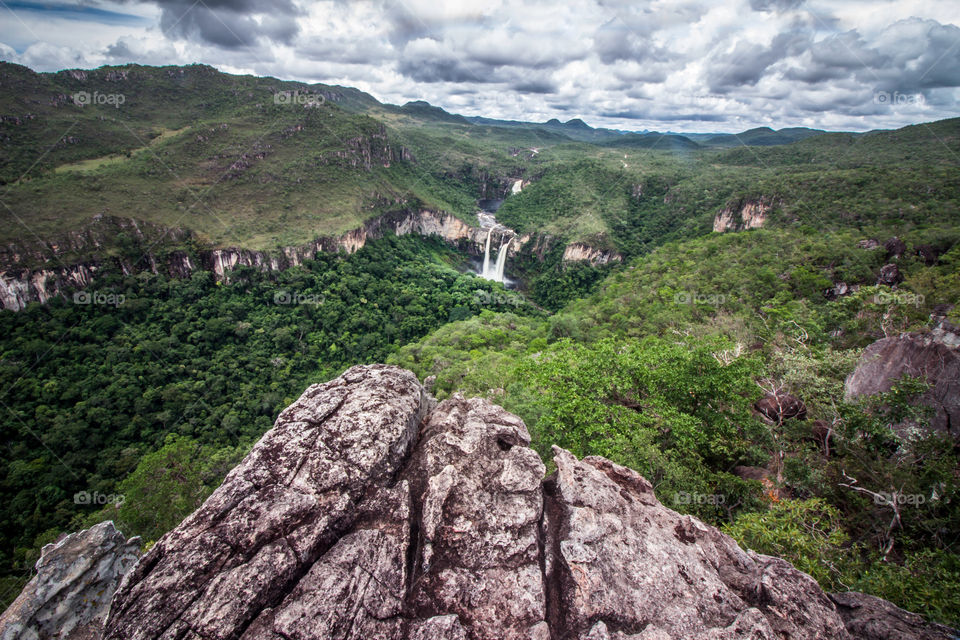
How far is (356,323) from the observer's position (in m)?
53.1

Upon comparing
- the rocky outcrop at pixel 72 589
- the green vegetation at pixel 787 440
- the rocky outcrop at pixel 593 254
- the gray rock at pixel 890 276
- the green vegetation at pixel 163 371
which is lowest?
the green vegetation at pixel 163 371

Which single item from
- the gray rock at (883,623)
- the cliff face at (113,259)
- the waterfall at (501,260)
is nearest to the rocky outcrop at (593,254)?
the waterfall at (501,260)

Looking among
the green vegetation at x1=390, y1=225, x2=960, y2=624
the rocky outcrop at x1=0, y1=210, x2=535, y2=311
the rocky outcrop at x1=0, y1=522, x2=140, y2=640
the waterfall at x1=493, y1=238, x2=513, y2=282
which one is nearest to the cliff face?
the rocky outcrop at x1=0, y1=210, x2=535, y2=311

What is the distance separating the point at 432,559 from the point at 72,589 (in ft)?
38.9

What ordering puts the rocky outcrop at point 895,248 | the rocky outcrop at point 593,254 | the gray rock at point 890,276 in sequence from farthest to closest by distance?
the rocky outcrop at point 593,254, the rocky outcrop at point 895,248, the gray rock at point 890,276

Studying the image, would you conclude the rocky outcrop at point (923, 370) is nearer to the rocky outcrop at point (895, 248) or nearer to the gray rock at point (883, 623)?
the gray rock at point (883, 623)

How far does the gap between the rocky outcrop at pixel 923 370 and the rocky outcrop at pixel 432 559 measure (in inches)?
357

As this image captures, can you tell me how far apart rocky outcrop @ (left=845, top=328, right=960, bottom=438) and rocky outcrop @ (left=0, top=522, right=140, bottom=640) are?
77.2 feet

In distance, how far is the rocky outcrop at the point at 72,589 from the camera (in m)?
9.50

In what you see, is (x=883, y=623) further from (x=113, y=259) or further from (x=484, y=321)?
(x=113, y=259)

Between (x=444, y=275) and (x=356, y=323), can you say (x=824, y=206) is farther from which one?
(x=356, y=323)

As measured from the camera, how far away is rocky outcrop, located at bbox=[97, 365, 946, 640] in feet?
17.2

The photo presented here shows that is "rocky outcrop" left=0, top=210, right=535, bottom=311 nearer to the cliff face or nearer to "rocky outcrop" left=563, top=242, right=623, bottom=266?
the cliff face

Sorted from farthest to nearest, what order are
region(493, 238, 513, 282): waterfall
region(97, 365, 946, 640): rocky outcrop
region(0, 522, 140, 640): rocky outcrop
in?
region(493, 238, 513, 282): waterfall
region(0, 522, 140, 640): rocky outcrop
region(97, 365, 946, 640): rocky outcrop
